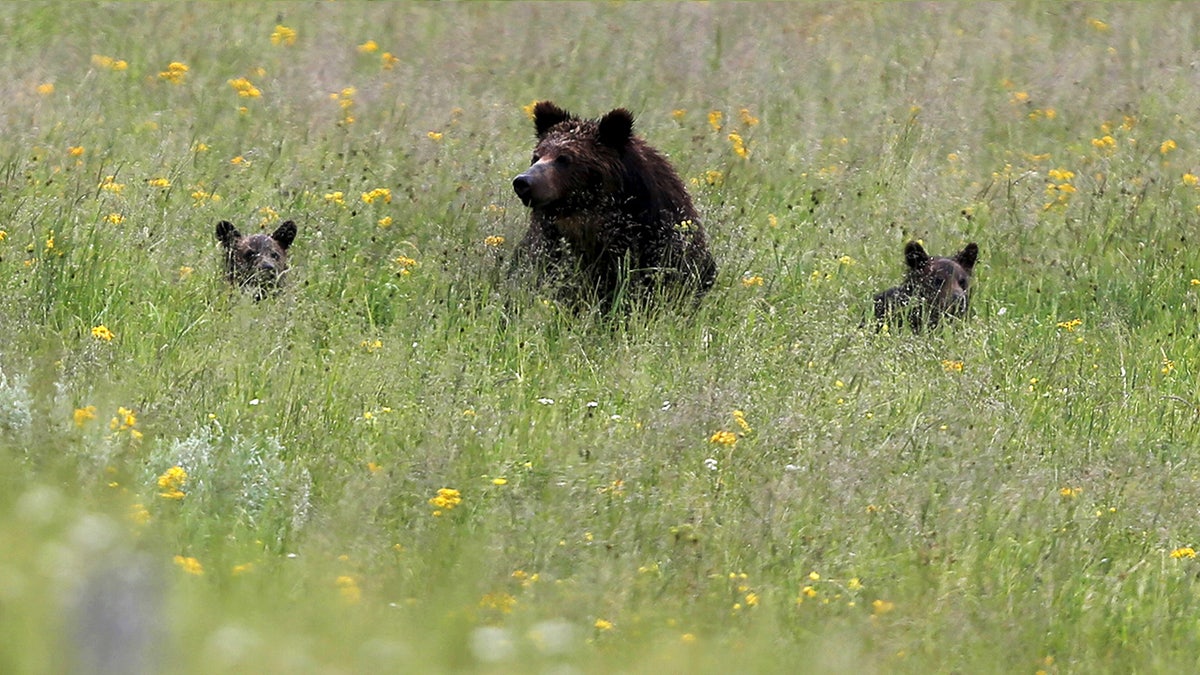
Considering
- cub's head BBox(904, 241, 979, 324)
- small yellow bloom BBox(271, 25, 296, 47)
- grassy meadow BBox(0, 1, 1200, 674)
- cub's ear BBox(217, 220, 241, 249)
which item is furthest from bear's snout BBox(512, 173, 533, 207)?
small yellow bloom BBox(271, 25, 296, 47)

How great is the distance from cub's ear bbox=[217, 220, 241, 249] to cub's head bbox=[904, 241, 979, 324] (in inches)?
139

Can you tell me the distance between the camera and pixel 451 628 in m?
4.17

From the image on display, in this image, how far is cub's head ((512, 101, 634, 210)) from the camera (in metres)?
8.72

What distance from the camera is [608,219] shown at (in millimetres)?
8867

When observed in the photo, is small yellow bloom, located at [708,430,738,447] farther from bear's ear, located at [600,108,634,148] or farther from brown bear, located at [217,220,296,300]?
bear's ear, located at [600,108,634,148]

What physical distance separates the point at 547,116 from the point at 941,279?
2.32 metres

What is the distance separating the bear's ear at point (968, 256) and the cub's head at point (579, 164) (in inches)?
80.0

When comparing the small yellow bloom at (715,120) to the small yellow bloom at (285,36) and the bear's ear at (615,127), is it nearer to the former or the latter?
the bear's ear at (615,127)

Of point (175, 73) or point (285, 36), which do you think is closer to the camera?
point (175, 73)

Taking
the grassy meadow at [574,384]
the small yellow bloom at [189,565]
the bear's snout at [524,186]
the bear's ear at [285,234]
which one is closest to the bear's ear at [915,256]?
the grassy meadow at [574,384]

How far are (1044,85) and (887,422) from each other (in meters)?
7.93

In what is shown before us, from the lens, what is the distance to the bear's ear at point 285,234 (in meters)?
8.89

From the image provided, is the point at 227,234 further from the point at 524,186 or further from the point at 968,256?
the point at 968,256

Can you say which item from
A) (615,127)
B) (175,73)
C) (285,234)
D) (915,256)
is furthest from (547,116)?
(175,73)
